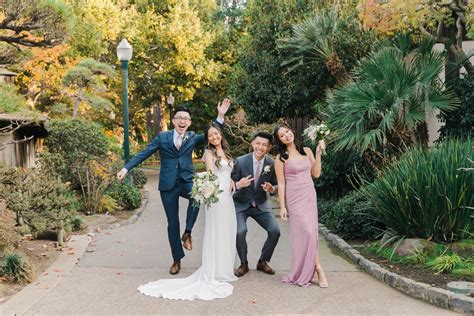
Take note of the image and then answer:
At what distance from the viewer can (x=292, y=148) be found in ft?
23.0

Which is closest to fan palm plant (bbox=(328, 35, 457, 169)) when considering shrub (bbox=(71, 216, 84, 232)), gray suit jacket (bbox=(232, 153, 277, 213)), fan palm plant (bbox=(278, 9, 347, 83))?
fan palm plant (bbox=(278, 9, 347, 83))

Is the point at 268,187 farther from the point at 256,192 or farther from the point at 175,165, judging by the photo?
the point at 175,165

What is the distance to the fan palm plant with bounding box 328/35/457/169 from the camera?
10.4m

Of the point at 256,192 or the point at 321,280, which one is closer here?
the point at 321,280

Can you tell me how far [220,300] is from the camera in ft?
20.7

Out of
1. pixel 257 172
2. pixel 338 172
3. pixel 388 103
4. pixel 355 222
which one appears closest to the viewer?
pixel 257 172

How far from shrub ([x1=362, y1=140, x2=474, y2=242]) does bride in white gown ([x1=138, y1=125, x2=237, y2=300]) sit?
2561mm

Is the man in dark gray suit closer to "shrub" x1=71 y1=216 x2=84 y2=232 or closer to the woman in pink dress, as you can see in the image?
the woman in pink dress

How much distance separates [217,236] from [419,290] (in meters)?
2.49

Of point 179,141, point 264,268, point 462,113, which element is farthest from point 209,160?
point 462,113

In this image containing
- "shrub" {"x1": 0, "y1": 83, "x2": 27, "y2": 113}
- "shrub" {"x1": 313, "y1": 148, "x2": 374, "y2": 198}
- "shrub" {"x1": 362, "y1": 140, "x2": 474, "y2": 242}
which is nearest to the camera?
"shrub" {"x1": 362, "y1": 140, "x2": 474, "y2": 242}

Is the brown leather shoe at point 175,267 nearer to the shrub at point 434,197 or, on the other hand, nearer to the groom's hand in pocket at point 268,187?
the groom's hand in pocket at point 268,187

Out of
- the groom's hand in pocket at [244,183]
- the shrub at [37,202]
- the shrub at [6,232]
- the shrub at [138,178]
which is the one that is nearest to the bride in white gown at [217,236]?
the groom's hand in pocket at [244,183]

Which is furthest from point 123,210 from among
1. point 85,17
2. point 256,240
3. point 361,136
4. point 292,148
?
point 85,17
